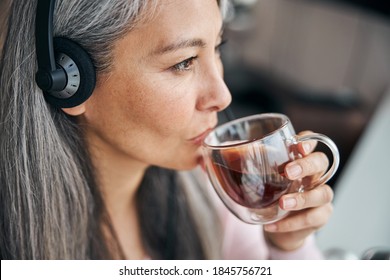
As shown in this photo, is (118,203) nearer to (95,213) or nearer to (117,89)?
(95,213)

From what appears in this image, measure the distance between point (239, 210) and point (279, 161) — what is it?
133 mm

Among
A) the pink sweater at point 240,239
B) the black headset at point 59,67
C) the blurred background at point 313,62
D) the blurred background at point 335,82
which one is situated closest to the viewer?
the black headset at point 59,67

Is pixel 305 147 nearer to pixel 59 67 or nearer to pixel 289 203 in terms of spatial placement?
pixel 289 203

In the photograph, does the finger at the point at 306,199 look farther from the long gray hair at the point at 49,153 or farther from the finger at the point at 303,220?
the long gray hair at the point at 49,153

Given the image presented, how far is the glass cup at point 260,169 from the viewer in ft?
2.89

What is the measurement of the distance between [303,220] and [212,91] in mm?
274

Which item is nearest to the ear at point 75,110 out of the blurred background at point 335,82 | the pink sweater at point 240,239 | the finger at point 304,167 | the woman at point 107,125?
the woman at point 107,125

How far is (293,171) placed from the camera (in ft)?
2.86

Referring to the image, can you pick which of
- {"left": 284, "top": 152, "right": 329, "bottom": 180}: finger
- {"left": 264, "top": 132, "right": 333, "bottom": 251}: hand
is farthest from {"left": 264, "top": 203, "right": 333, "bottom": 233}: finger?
{"left": 284, "top": 152, "right": 329, "bottom": 180}: finger

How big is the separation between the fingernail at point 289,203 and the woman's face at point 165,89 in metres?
0.17

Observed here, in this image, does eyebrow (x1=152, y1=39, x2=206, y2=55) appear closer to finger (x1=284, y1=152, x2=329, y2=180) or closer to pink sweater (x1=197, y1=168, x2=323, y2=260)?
finger (x1=284, y1=152, x2=329, y2=180)

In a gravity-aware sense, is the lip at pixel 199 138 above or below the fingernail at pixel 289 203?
above
